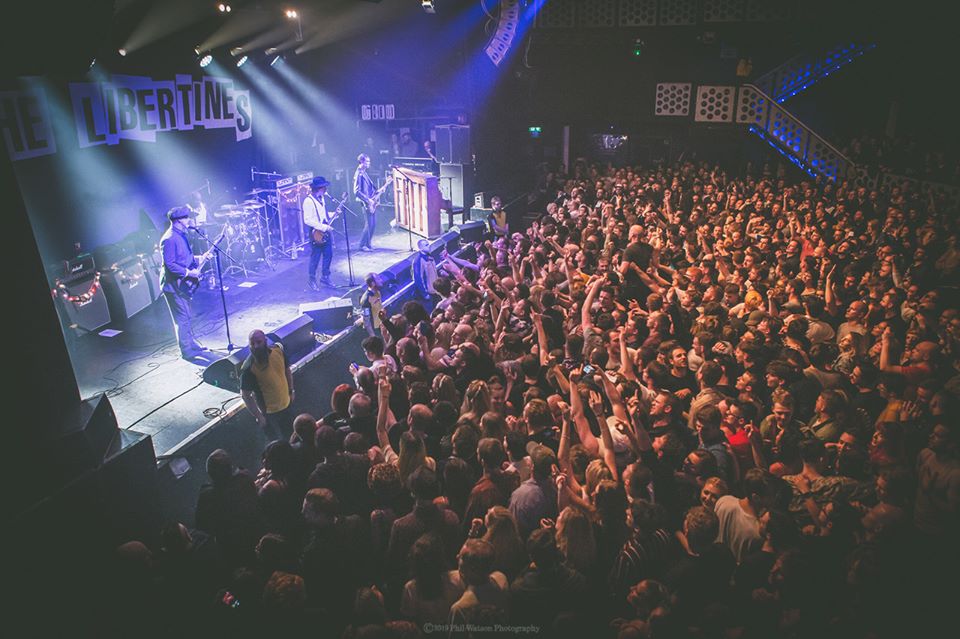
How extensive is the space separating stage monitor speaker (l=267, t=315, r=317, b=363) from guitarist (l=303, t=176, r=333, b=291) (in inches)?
97.8

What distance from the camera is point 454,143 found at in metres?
13.0

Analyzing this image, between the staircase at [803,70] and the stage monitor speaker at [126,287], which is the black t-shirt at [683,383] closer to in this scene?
the stage monitor speaker at [126,287]

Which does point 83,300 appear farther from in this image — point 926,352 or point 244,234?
point 926,352

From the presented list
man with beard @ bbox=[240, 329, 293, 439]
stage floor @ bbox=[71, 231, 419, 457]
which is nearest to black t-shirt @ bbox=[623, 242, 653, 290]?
man with beard @ bbox=[240, 329, 293, 439]

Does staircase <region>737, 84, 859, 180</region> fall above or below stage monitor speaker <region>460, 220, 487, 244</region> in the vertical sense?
above

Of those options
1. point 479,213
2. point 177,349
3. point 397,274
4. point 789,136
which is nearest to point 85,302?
point 177,349

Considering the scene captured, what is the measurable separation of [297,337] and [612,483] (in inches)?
178

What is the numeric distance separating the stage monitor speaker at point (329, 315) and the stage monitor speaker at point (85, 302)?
2714 mm

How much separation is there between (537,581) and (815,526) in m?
1.28

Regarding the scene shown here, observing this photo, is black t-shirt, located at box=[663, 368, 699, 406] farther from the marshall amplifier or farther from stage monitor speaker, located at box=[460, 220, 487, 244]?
stage monitor speaker, located at box=[460, 220, 487, 244]

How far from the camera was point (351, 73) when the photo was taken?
15320 millimetres

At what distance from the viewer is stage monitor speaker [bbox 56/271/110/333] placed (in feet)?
23.6

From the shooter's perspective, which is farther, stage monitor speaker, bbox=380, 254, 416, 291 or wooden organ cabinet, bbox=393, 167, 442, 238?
wooden organ cabinet, bbox=393, 167, 442, 238

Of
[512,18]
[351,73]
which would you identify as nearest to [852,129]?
[512,18]
